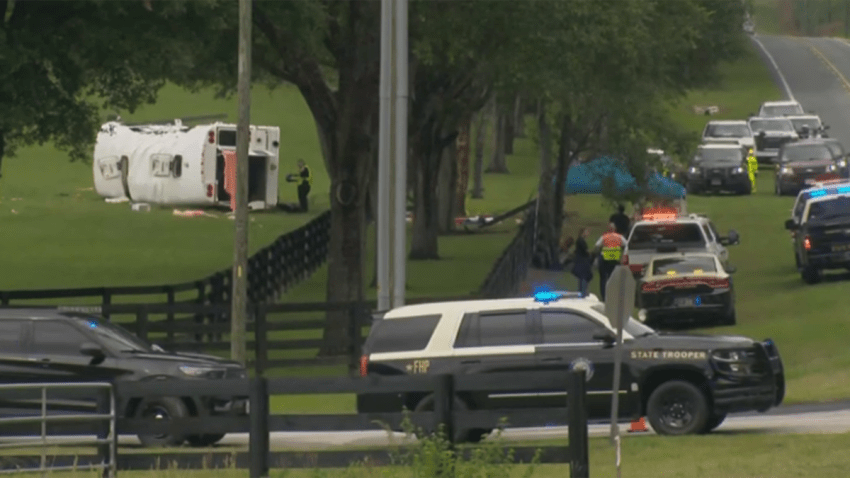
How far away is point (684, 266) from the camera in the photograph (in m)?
33.9

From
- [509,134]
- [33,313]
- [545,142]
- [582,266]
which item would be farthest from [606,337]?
[509,134]

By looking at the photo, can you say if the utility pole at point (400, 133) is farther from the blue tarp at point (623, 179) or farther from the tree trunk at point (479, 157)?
the tree trunk at point (479, 157)

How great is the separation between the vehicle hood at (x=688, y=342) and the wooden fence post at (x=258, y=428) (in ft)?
20.9

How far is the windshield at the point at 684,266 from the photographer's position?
33781 mm

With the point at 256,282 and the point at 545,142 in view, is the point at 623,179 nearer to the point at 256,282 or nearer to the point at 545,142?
the point at 545,142

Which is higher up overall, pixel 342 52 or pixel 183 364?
pixel 342 52

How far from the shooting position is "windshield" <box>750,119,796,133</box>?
7162 centimetres

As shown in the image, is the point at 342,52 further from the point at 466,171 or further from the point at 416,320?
the point at 466,171

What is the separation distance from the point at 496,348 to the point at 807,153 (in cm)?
4202

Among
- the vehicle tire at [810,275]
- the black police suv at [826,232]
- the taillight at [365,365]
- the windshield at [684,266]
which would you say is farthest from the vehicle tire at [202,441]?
the vehicle tire at [810,275]

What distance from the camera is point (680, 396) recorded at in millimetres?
19078

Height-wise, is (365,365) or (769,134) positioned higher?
(769,134)

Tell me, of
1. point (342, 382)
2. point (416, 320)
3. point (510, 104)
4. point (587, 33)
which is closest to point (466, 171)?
point (510, 104)

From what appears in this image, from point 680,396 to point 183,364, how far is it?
5.37 m
